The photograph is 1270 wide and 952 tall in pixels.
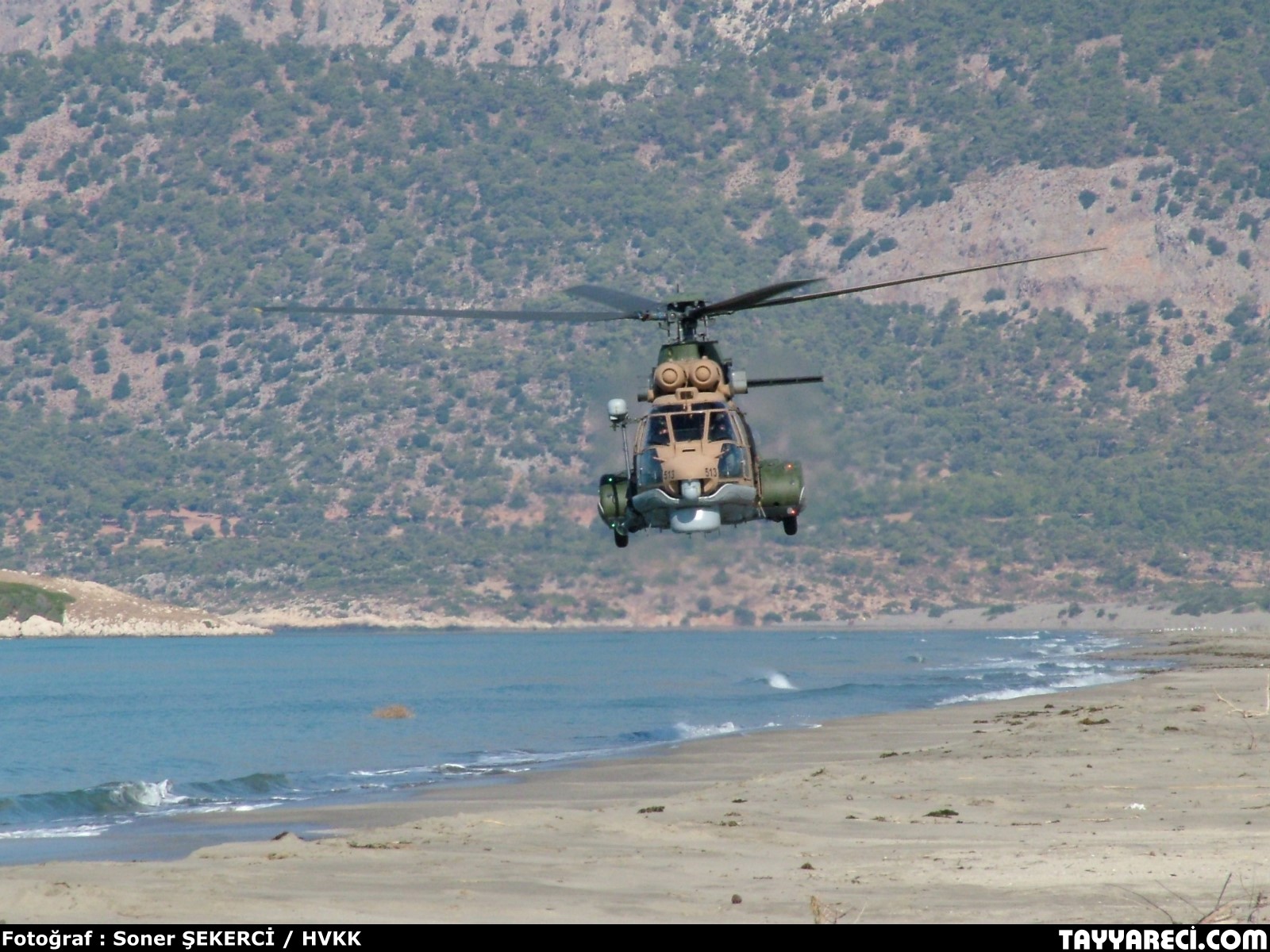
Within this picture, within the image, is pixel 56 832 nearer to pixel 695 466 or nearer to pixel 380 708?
pixel 695 466

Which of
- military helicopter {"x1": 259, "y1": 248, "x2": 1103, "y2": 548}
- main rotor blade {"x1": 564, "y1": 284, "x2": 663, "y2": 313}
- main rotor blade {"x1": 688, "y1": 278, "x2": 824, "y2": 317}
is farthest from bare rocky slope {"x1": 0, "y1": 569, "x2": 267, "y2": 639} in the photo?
main rotor blade {"x1": 688, "y1": 278, "x2": 824, "y2": 317}

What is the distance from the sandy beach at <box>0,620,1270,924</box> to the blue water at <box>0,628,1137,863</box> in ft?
15.8

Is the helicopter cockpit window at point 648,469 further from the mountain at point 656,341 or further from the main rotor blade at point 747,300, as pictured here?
the mountain at point 656,341

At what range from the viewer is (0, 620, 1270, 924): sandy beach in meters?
12.1

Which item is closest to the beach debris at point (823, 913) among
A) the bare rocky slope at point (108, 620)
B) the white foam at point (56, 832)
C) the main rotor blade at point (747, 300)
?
the main rotor blade at point (747, 300)

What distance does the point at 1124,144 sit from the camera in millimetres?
171500

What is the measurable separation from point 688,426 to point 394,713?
30.3 metres

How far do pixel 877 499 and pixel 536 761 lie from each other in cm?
5768

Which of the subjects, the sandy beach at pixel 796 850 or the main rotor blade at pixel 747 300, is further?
the main rotor blade at pixel 747 300

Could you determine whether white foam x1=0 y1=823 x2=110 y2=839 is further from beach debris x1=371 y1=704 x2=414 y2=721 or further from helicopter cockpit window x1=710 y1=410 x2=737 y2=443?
beach debris x1=371 y1=704 x2=414 y2=721

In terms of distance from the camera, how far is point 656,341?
453 feet

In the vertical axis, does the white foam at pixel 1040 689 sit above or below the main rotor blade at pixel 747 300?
below

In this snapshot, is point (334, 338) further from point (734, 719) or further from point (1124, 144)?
point (734, 719)

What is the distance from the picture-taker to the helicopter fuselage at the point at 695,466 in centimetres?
2091
